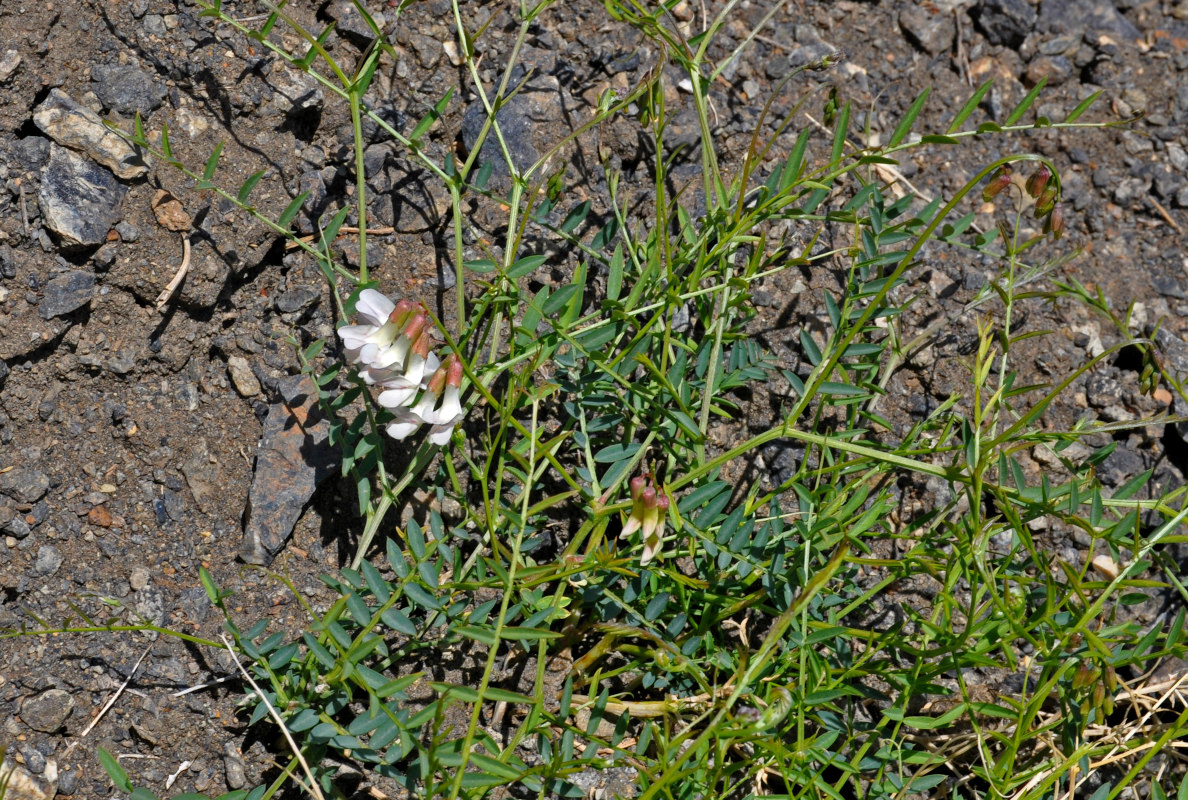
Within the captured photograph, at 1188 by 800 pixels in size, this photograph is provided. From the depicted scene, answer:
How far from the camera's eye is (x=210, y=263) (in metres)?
1.97

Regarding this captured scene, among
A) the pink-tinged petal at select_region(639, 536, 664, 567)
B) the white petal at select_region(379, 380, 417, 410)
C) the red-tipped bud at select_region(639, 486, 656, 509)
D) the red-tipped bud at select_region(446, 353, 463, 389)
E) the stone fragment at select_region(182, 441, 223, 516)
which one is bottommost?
the stone fragment at select_region(182, 441, 223, 516)

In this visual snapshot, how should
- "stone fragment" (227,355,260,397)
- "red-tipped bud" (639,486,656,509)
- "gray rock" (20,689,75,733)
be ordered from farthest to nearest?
"stone fragment" (227,355,260,397) → "gray rock" (20,689,75,733) → "red-tipped bud" (639,486,656,509)

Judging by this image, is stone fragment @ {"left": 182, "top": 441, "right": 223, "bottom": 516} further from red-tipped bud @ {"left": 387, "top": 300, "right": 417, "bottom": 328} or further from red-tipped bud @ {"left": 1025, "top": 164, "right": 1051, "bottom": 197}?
red-tipped bud @ {"left": 1025, "top": 164, "right": 1051, "bottom": 197}

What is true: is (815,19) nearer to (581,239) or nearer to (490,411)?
(581,239)

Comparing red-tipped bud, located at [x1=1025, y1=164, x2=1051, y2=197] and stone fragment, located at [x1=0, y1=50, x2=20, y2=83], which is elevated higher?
stone fragment, located at [x1=0, y1=50, x2=20, y2=83]

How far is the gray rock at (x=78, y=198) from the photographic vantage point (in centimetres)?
185

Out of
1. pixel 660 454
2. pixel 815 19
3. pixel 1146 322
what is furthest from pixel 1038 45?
pixel 660 454

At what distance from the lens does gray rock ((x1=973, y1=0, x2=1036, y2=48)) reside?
8.63 feet

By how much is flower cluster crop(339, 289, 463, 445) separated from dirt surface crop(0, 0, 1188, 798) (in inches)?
18.1

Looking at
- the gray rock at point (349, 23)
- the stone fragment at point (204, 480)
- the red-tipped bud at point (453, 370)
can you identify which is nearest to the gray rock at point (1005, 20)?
the gray rock at point (349, 23)

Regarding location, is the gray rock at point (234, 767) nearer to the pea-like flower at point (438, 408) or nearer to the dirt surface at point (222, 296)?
the dirt surface at point (222, 296)

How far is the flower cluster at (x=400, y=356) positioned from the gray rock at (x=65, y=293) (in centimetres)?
63

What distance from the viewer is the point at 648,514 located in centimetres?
160

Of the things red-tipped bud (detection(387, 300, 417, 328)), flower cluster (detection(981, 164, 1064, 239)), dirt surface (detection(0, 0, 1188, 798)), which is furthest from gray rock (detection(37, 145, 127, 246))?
flower cluster (detection(981, 164, 1064, 239))
